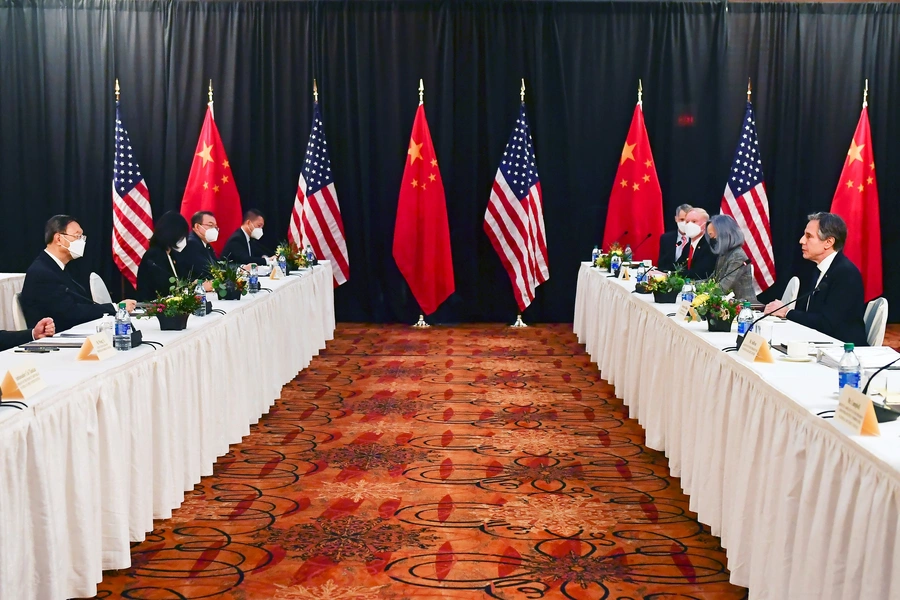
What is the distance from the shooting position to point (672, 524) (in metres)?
3.85

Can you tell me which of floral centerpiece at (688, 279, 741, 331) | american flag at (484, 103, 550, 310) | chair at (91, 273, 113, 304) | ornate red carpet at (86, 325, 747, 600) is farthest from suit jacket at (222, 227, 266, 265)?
floral centerpiece at (688, 279, 741, 331)

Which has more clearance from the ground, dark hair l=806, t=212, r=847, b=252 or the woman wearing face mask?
dark hair l=806, t=212, r=847, b=252

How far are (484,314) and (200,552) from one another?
6417mm

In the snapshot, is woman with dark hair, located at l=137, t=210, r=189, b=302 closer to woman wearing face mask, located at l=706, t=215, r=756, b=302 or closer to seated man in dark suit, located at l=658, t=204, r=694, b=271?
woman wearing face mask, located at l=706, t=215, r=756, b=302

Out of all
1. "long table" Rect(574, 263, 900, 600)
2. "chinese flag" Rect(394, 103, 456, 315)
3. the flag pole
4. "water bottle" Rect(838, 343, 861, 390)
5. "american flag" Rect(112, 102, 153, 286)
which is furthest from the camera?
the flag pole

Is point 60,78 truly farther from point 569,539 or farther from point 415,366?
point 569,539

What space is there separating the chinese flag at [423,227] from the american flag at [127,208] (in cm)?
256

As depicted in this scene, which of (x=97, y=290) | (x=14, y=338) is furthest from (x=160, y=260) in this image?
(x=14, y=338)

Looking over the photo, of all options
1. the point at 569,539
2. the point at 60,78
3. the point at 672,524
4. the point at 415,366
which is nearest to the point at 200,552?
the point at 569,539

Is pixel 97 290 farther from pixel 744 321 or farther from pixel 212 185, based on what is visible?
pixel 744 321

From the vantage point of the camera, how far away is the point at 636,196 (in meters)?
9.23

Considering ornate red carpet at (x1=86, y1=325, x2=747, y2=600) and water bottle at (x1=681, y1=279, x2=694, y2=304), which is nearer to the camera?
ornate red carpet at (x1=86, y1=325, x2=747, y2=600)

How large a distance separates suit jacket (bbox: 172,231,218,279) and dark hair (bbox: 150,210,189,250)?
0.58m

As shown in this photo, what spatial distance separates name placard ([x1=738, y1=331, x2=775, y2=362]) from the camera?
3.47 meters
